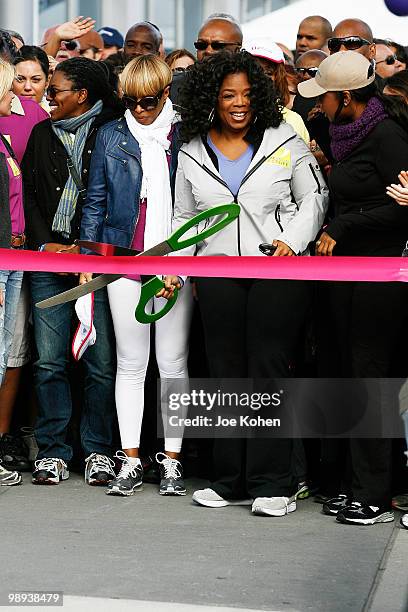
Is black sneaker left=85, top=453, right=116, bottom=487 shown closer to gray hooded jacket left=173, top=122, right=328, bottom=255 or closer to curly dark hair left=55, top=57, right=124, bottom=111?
gray hooded jacket left=173, top=122, right=328, bottom=255

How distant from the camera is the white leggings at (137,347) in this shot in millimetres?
6992

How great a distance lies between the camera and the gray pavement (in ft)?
16.6

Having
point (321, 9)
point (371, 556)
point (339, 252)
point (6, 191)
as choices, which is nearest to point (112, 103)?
point (6, 191)

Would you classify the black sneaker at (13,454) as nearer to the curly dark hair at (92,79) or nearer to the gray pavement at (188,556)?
the gray pavement at (188,556)

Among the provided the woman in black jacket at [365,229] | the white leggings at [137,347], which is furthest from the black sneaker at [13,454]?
the woman in black jacket at [365,229]

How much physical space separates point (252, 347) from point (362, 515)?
1002 millimetres

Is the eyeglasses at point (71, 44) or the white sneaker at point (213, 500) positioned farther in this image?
the eyeglasses at point (71, 44)

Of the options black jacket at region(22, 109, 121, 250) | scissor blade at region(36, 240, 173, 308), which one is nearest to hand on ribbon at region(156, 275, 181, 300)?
scissor blade at region(36, 240, 173, 308)

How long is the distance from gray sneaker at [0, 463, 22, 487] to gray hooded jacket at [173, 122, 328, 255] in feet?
5.28

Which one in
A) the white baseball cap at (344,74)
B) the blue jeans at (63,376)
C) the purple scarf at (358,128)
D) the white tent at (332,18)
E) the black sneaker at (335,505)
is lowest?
the black sneaker at (335,505)

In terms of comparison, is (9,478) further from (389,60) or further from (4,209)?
(389,60)

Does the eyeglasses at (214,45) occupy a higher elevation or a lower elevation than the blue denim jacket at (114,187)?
higher

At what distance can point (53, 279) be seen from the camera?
7.20 meters

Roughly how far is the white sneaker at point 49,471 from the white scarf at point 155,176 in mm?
1321
